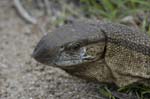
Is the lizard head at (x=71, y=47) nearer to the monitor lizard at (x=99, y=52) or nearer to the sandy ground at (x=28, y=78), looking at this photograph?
the monitor lizard at (x=99, y=52)

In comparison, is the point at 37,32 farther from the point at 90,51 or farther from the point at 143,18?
the point at 90,51

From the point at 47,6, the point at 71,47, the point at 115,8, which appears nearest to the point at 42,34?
the point at 47,6

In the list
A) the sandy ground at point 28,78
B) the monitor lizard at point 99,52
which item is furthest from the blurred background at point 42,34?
the monitor lizard at point 99,52

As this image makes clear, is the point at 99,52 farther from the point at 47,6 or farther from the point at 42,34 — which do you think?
the point at 47,6

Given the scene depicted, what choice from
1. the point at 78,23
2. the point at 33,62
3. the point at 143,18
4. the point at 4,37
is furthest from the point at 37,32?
the point at 78,23

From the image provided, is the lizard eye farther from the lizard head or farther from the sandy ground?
the sandy ground

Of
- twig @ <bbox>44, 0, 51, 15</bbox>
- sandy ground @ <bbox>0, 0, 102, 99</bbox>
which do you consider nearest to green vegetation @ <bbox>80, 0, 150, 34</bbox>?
twig @ <bbox>44, 0, 51, 15</bbox>
